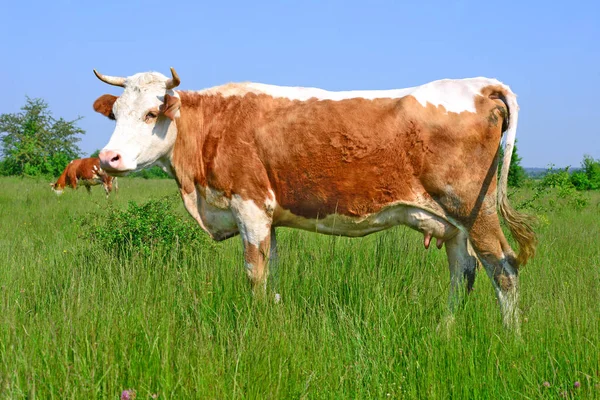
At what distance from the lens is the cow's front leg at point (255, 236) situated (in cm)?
500

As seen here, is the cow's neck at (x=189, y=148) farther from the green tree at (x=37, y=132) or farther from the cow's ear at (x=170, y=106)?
the green tree at (x=37, y=132)

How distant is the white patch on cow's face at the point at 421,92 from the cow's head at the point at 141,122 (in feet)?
2.01

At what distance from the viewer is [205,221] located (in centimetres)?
540

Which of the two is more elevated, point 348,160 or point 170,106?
point 170,106

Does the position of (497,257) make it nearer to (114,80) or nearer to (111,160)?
(111,160)

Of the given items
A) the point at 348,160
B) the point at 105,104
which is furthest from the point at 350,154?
the point at 105,104

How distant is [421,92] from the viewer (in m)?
5.00

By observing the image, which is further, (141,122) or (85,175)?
(85,175)

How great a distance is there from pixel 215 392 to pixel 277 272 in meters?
2.36

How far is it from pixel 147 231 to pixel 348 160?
2.87 metres

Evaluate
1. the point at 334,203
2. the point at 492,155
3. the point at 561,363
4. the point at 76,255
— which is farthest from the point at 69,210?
the point at 561,363

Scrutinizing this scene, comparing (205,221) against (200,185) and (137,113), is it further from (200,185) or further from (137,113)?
(137,113)

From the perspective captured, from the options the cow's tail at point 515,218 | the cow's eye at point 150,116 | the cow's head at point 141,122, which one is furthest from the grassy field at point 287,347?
the cow's eye at point 150,116

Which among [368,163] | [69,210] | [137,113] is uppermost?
[137,113]
